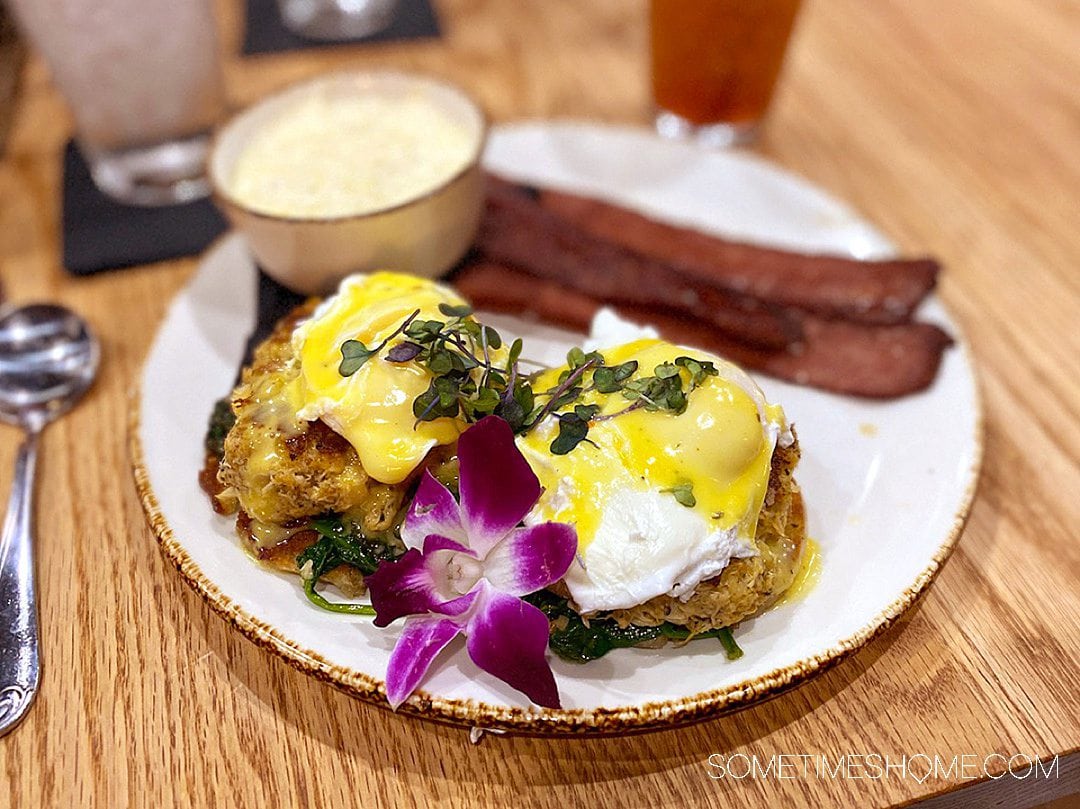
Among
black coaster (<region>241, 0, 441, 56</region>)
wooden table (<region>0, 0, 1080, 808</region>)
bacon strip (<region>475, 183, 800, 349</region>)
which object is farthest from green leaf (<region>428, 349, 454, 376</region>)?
black coaster (<region>241, 0, 441, 56</region>)

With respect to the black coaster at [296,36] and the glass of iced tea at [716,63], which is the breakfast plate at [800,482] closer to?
the glass of iced tea at [716,63]

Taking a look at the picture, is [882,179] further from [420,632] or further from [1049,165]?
[420,632]

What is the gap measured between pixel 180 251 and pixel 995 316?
2238 millimetres

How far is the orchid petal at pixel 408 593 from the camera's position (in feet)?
4.60

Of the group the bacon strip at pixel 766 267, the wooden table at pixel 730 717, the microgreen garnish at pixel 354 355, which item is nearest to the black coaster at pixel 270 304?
the wooden table at pixel 730 717

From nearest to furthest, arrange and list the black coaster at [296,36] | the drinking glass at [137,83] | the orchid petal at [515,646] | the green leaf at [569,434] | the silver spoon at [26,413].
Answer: the orchid petal at [515,646] < the green leaf at [569,434] < the silver spoon at [26,413] < the drinking glass at [137,83] < the black coaster at [296,36]

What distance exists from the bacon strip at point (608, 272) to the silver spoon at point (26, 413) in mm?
1054


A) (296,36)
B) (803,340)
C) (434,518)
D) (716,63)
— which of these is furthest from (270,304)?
(296,36)

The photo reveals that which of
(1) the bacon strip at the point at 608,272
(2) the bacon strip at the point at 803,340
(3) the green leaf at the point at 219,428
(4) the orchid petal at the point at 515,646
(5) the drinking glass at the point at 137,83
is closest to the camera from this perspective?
(4) the orchid petal at the point at 515,646

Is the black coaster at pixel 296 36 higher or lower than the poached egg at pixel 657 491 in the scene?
lower

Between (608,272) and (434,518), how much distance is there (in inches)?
40.2

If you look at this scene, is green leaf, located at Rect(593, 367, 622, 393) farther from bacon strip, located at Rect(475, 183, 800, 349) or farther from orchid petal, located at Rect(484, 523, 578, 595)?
bacon strip, located at Rect(475, 183, 800, 349)

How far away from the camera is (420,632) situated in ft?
4.62

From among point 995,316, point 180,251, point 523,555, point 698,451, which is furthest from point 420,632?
point 995,316
